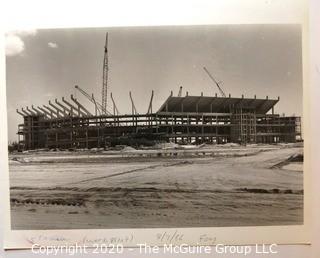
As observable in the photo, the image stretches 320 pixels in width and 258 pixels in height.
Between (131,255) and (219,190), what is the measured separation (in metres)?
0.19

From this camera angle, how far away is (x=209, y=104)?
763mm

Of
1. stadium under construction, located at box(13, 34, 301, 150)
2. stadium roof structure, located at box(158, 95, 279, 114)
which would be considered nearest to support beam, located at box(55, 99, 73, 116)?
stadium under construction, located at box(13, 34, 301, 150)

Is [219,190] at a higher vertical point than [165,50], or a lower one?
lower

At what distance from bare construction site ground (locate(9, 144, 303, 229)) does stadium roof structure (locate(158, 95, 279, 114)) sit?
71 millimetres

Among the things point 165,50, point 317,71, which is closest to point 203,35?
point 165,50

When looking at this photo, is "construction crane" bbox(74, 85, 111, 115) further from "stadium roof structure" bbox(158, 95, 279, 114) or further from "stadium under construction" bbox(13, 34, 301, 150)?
"stadium roof structure" bbox(158, 95, 279, 114)

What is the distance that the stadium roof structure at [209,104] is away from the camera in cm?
76

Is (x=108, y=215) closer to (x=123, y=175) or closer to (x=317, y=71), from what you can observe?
(x=123, y=175)

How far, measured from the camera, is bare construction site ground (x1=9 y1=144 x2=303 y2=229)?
765mm

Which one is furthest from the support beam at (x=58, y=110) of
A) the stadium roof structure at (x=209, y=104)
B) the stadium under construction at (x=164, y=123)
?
the stadium roof structure at (x=209, y=104)

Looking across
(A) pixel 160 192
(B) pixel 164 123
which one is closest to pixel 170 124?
(B) pixel 164 123

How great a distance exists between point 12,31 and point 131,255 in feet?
1.44

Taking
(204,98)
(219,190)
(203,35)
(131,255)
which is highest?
(203,35)

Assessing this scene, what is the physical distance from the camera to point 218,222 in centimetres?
77
